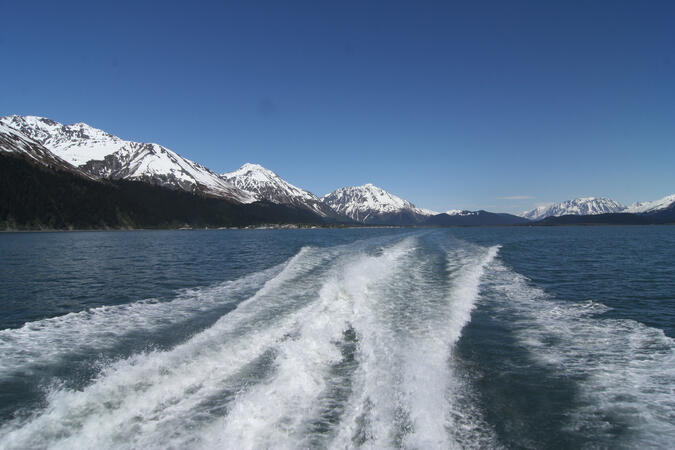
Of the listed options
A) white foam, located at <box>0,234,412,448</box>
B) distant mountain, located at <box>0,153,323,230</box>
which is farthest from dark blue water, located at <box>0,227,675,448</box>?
distant mountain, located at <box>0,153,323,230</box>

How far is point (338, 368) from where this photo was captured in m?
8.54

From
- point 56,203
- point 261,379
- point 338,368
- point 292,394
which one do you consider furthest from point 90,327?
point 56,203

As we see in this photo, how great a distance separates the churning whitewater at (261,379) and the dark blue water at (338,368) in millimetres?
39

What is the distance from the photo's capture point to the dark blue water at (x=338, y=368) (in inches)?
232

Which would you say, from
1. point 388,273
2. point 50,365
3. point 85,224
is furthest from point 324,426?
point 85,224

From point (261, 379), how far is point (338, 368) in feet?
6.30

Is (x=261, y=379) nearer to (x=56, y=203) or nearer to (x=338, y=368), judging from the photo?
(x=338, y=368)

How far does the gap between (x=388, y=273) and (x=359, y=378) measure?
15.0m

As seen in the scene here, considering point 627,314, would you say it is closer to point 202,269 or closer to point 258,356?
point 258,356

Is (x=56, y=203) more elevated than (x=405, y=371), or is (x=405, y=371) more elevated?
(x=56, y=203)

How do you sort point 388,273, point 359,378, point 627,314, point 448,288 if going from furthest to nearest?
point 388,273, point 448,288, point 627,314, point 359,378

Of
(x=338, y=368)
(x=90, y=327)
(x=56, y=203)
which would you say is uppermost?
(x=56, y=203)

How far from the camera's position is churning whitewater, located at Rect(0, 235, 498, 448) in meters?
5.73

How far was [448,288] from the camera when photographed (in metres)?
18.3
